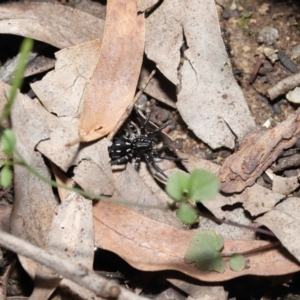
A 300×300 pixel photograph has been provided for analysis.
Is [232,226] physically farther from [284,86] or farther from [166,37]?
[166,37]

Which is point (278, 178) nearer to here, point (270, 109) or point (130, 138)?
point (270, 109)

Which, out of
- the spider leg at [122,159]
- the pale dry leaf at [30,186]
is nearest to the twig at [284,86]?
the spider leg at [122,159]

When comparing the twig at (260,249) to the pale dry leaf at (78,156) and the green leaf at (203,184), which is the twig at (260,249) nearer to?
the green leaf at (203,184)

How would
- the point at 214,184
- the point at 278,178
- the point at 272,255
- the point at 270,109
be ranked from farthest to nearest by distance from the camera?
1. the point at 270,109
2. the point at 278,178
3. the point at 272,255
4. the point at 214,184

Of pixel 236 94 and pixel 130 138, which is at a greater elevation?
pixel 236 94

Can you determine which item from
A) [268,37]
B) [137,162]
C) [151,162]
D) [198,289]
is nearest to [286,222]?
[198,289]

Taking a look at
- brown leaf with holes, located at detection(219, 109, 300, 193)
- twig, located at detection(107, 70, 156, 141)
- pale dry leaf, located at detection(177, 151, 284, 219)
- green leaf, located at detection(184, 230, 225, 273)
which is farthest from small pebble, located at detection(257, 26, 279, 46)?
green leaf, located at detection(184, 230, 225, 273)

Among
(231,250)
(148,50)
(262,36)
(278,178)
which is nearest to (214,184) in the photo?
(231,250)
